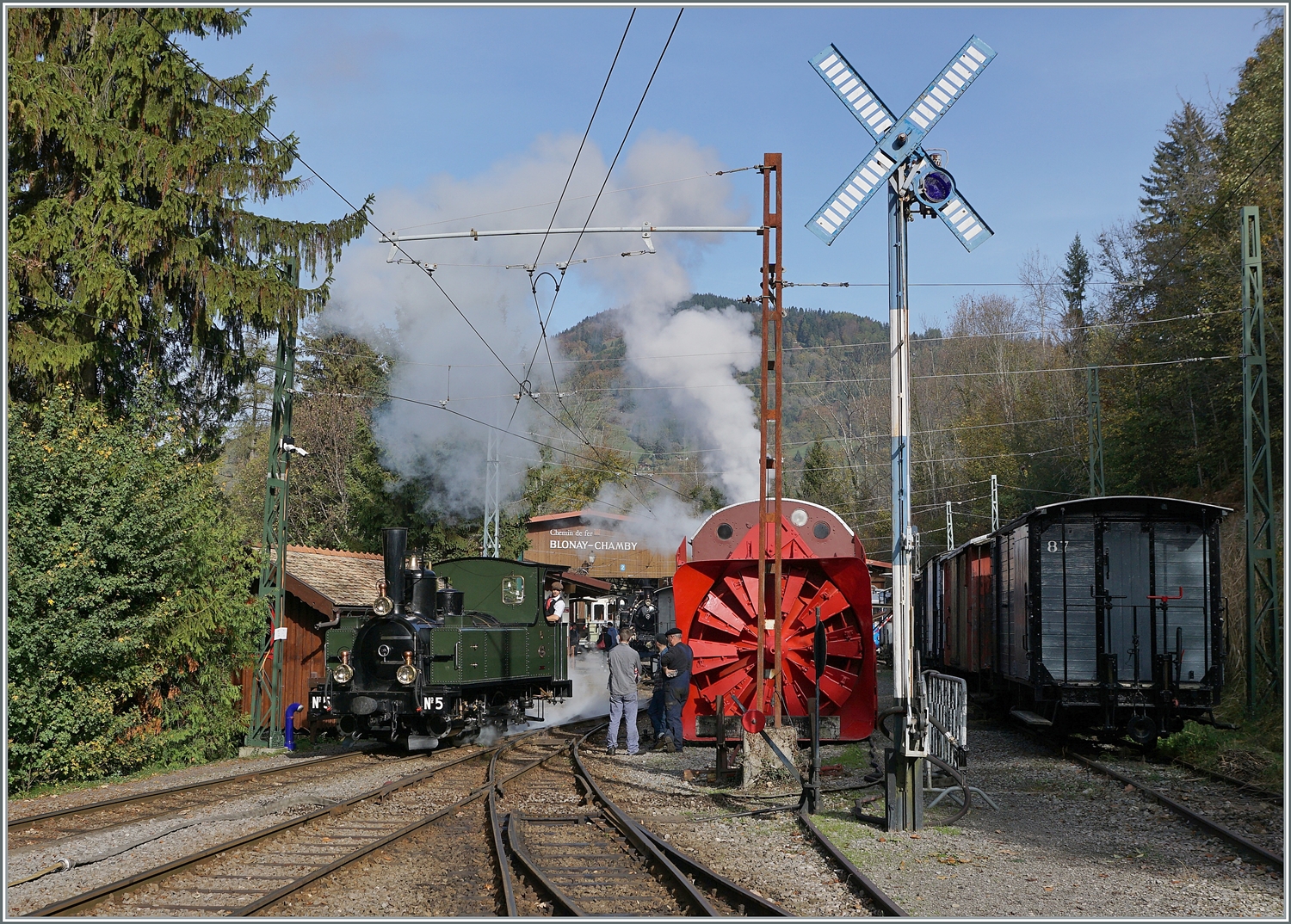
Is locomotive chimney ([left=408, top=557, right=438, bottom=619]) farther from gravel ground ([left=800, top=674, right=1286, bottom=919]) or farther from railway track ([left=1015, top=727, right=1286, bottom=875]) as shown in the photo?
railway track ([left=1015, top=727, right=1286, bottom=875])

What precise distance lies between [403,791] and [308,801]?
1.18m

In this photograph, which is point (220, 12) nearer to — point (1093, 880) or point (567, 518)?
point (1093, 880)

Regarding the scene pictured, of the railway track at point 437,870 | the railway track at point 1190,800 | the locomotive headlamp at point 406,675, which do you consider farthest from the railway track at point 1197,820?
the locomotive headlamp at point 406,675

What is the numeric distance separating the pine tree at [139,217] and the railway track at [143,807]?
5711mm

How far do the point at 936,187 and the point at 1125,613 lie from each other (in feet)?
22.6

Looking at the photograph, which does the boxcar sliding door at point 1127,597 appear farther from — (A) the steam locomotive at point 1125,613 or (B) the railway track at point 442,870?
(B) the railway track at point 442,870


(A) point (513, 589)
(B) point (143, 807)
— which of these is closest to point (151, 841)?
(B) point (143, 807)

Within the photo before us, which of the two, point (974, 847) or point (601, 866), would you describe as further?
point (974, 847)

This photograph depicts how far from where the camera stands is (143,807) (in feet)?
35.6

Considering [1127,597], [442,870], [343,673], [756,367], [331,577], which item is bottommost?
[442,870]

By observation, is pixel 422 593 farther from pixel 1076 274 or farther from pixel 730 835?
pixel 1076 274

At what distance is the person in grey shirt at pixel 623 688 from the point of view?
1499 centimetres

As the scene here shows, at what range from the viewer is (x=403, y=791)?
37.9ft

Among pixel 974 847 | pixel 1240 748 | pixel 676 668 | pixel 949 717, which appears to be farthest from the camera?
pixel 1240 748
